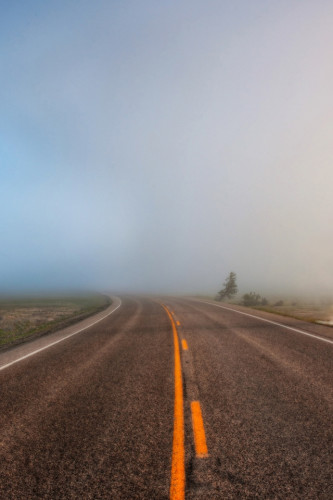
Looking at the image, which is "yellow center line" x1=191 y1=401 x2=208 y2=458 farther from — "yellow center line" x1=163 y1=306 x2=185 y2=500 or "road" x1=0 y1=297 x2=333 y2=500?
"yellow center line" x1=163 y1=306 x2=185 y2=500

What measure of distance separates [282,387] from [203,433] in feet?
7.31

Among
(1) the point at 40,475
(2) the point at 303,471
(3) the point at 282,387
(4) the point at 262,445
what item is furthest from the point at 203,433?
(3) the point at 282,387

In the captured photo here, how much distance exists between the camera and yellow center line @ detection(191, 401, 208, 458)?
3.01 metres

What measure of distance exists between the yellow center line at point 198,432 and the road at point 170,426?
0.02m

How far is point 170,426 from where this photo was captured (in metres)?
3.62

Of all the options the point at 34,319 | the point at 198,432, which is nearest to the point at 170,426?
the point at 198,432

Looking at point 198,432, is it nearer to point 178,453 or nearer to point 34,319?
point 178,453

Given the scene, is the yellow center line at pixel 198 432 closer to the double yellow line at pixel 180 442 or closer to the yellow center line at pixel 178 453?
the double yellow line at pixel 180 442

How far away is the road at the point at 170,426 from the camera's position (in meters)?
2.56

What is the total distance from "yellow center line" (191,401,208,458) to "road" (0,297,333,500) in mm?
15

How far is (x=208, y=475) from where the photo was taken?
262 cm

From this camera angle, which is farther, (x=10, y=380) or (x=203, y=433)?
(x=10, y=380)

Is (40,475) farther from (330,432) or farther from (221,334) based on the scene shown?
(221,334)

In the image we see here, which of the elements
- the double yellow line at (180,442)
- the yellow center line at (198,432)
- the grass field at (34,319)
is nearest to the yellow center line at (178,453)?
the double yellow line at (180,442)
